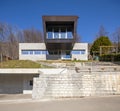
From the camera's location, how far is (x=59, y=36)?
83.3ft

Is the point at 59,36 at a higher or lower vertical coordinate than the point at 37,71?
higher

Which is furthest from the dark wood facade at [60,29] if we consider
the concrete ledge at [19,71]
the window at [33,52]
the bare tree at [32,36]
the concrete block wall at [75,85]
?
the bare tree at [32,36]

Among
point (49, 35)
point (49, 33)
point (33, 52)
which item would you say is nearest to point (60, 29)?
point (49, 33)

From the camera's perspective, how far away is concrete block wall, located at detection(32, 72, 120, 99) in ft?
38.8

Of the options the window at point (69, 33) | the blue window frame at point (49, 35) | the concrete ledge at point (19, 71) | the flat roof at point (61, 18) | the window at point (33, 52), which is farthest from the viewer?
the window at point (33, 52)

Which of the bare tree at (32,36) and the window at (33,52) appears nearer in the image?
the window at (33,52)

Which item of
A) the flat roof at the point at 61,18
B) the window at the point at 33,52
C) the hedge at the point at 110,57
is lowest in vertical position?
the hedge at the point at 110,57

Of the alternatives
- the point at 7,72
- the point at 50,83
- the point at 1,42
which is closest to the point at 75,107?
the point at 50,83

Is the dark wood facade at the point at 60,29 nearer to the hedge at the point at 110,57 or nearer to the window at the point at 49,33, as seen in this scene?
the window at the point at 49,33

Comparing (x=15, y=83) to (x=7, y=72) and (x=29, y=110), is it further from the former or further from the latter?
(x=29, y=110)

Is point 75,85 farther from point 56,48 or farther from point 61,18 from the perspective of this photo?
point 56,48

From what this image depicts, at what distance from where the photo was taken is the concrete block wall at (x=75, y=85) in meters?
11.8

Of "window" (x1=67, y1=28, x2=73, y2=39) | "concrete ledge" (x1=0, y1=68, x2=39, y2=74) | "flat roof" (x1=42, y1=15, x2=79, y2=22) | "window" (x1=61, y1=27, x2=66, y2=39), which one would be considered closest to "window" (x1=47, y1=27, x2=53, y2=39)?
"window" (x1=61, y1=27, x2=66, y2=39)

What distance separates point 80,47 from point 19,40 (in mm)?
24502
